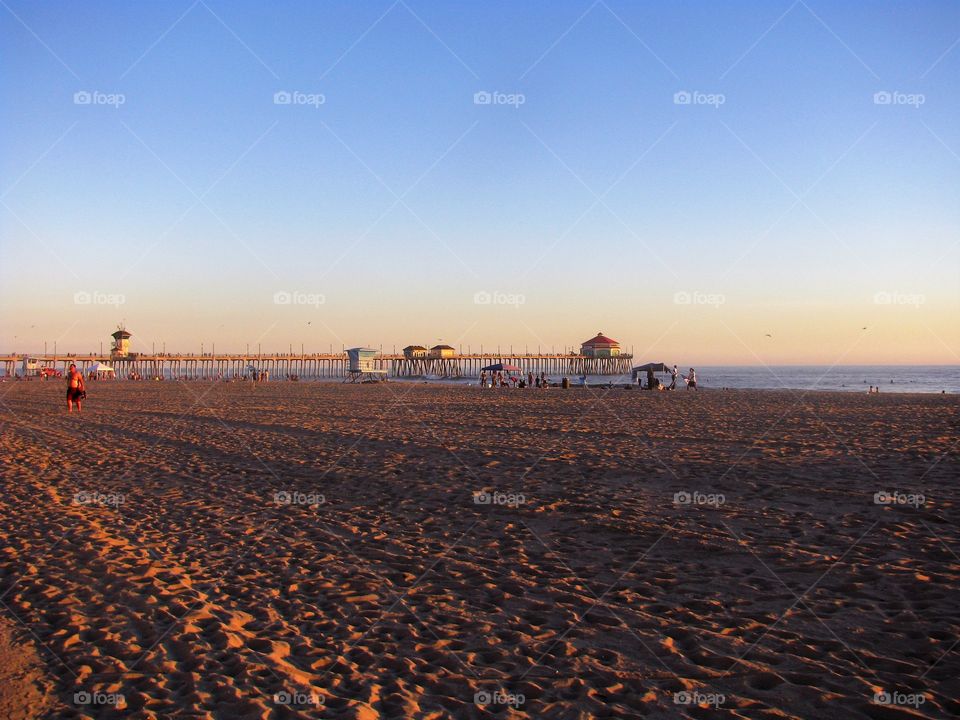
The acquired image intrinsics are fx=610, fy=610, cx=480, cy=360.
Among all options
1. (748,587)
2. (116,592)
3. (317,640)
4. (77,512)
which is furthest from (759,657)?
(77,512)

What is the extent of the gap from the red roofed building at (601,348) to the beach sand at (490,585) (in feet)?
219

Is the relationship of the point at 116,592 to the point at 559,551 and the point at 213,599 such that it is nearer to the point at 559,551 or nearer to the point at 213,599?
the point at 213,599

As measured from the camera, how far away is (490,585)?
4.73 meters

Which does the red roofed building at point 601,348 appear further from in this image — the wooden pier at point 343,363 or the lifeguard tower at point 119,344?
the lifeguard tower at point 119,344

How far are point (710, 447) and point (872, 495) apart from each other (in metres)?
3.93

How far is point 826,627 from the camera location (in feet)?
12.8

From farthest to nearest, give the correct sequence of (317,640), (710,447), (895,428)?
(895,428) → (710,447) → (317,640)

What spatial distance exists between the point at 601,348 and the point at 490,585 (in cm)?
7336

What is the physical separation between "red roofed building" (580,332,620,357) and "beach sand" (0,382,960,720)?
66.7 meters

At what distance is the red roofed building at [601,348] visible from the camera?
76375mm

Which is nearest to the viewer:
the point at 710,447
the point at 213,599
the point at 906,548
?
the point at 213,599

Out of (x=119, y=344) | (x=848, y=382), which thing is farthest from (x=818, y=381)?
(x=119, y=344)

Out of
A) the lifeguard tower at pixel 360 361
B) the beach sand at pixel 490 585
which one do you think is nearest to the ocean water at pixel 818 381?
the lifeguard tower at pixel 360 361

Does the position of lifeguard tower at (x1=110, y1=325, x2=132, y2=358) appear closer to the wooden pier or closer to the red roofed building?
the wooden pier
